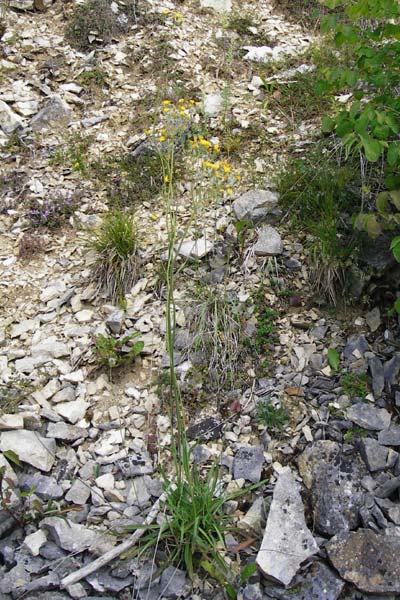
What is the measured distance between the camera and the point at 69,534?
319 centimetres

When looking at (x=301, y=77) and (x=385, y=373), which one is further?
(x=301, y=77)

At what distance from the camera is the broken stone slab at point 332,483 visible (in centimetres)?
315

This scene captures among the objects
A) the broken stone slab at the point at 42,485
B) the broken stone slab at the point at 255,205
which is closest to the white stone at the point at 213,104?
the broken stone slab at the point at 255,205

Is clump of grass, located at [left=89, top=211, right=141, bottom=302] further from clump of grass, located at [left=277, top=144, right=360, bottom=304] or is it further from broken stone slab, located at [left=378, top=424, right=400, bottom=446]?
broken stone slab, located at [left=378, top=424, right=400, bottom=446]

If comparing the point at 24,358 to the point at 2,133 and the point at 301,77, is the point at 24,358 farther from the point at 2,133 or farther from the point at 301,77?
the point at 301,77

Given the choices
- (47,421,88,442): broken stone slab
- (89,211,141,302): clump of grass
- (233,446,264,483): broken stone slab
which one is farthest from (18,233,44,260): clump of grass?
(233,446,264,483): broken stone slab

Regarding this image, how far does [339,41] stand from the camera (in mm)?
3293

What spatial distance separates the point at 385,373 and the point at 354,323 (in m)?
0.45

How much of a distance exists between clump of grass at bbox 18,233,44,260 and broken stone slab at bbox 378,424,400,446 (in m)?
3.16

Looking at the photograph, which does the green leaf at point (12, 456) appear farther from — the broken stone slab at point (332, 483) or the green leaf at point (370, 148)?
the green leaf at point (370, 148)

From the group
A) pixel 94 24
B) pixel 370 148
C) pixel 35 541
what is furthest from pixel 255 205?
pixel 94 24

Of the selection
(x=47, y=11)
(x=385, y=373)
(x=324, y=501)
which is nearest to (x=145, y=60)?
(x=47, y=11)

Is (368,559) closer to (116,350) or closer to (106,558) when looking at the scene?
(106,558)

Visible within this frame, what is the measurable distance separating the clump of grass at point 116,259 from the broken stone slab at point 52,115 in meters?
1.99
